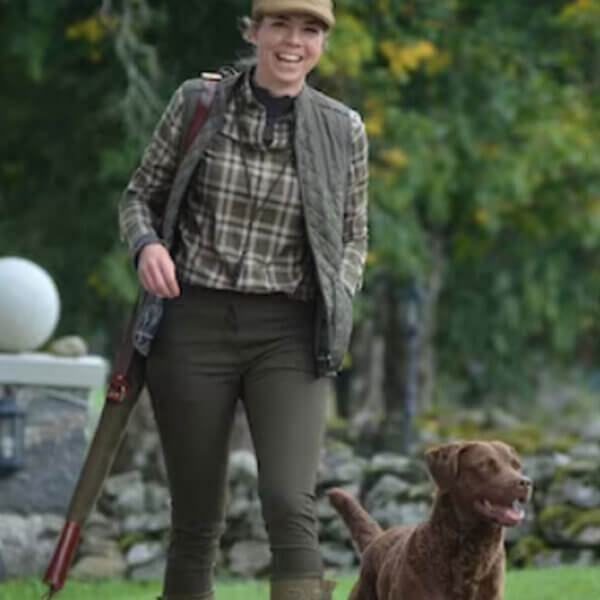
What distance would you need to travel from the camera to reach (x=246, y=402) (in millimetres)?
5645

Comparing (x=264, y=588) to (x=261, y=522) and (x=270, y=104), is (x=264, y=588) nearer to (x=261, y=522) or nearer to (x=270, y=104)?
(x=261, y=522)

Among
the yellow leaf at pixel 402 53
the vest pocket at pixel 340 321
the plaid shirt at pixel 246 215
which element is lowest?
the vest pocket at pixel 340 321

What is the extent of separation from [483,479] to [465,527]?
0.53 feet

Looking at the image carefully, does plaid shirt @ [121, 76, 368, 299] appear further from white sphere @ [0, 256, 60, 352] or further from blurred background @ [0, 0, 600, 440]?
blurred background @ [0, 0, 600, 440]

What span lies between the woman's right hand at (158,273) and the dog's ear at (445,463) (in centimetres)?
81

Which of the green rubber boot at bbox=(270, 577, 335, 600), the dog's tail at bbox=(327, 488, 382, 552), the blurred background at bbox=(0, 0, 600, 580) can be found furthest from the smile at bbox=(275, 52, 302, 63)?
the blurred background at bbox=(0, 0, 600, 580)

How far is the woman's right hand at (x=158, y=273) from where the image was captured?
5.43m

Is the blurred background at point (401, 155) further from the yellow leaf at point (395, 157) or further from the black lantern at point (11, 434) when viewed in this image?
the black lantern at point (11, 434)

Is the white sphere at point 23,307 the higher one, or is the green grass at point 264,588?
the white sphere at point 23,307

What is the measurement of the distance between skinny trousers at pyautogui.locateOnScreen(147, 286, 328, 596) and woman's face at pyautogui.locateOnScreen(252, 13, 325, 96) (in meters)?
0.59

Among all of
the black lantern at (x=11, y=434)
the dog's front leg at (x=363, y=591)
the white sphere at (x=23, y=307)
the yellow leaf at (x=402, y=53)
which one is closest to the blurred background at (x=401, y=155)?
the yellow leaf at (x=402, y=53)

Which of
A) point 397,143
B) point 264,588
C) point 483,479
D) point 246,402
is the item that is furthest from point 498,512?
point 397,143

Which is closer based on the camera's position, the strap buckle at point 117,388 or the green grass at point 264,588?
the strap buckle at point 117,388

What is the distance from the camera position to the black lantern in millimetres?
11320
